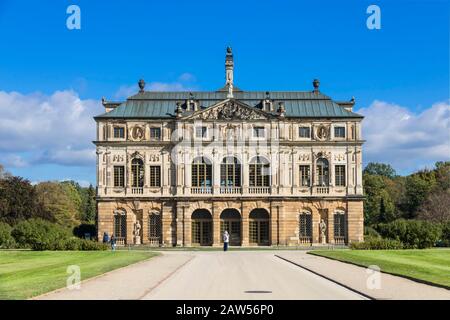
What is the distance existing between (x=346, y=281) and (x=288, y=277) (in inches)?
117

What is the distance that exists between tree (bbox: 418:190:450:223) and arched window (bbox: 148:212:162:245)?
115 feet

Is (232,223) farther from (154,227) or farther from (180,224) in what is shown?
(154,227)

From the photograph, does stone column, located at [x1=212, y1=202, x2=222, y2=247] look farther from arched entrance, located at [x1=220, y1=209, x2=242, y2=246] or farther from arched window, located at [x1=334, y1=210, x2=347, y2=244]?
arched window, located at [x1=334, y1=210, x2=347, y2=244]

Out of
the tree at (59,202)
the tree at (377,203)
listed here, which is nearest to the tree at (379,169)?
the tree at (377,203)

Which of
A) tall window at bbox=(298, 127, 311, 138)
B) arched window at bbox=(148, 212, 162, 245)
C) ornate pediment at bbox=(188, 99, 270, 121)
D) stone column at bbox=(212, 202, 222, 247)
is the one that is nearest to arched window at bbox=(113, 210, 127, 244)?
arched window at bbox=(148, 212, 162, 245)

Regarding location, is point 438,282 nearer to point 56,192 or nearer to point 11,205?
point 11,205

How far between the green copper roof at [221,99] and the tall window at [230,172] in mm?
6136

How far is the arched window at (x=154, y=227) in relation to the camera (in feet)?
233

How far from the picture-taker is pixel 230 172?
71375 mm

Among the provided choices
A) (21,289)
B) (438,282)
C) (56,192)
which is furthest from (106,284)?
(56,192)

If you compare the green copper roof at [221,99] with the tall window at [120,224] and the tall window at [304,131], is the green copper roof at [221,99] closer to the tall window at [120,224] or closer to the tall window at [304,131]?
the tall window at [304,131]

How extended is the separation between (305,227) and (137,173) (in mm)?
17487

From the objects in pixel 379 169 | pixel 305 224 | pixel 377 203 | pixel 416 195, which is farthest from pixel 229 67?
pixel 379 169

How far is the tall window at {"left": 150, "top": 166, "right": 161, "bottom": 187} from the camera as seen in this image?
71562mm
